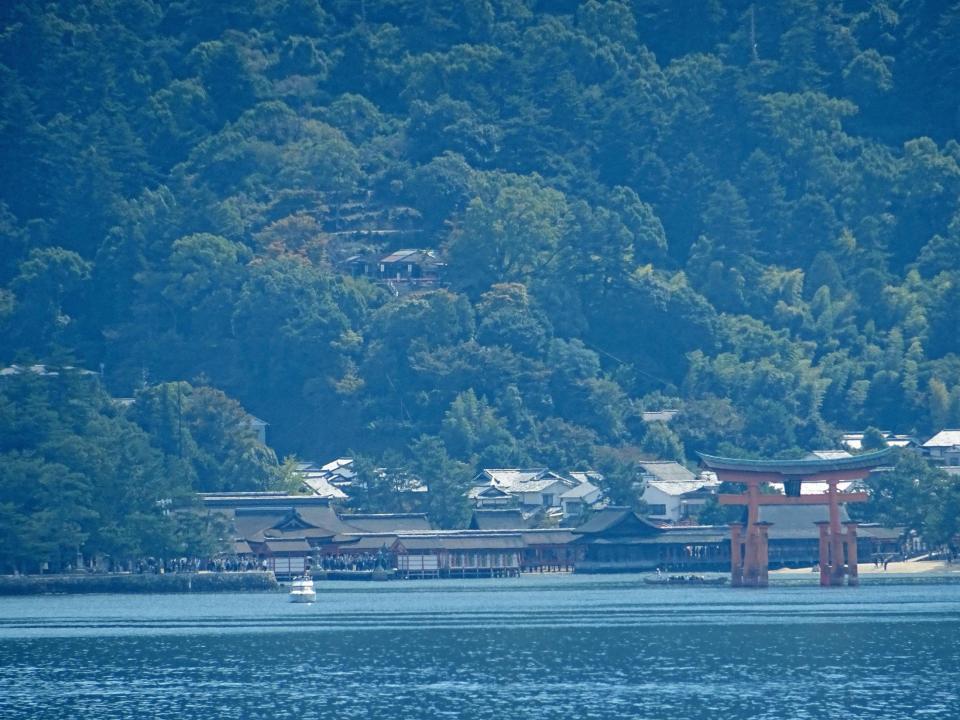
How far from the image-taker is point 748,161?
6624 inches

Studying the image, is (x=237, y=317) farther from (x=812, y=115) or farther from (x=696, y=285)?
(x=812, y=115)

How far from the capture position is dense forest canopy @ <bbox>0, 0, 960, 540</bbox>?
141m

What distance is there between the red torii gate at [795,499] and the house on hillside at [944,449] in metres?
36.9

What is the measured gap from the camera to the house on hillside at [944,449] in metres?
128

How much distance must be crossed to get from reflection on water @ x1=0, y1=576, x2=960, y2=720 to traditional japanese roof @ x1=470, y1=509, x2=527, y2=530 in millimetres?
27954

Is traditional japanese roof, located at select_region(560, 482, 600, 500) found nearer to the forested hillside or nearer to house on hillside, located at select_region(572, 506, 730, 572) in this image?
the forested hillside

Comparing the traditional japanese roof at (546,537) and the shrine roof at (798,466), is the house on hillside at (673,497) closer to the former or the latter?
the traditional japanese roof at (546,537)

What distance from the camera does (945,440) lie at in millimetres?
129500

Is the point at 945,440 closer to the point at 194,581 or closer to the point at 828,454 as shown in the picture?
the point at 828,454

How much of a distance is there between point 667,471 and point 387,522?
17.9 m

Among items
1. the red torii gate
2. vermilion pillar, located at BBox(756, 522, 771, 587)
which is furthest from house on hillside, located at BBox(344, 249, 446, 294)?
the red torii gate

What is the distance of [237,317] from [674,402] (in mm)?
25663

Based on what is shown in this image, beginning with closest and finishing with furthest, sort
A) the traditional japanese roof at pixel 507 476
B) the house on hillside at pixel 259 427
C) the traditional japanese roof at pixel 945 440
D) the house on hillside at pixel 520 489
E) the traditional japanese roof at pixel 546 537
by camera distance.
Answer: the traditional japanese roof at pixel 546 537, the house on hillside at pixel 520 489, the traditional japanese roof at pixel 507 476, the traditional japanese roof at pixel 945 440, the house on hillside at pixel 259 427

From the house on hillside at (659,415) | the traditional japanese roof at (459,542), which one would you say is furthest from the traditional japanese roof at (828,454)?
the traditional japanese roof at (459,542)
